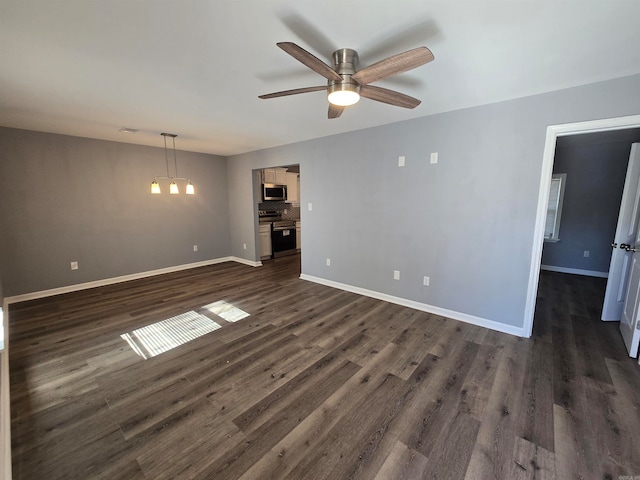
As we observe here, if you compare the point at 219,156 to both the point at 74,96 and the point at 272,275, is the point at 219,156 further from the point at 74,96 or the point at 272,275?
the point at 74,96

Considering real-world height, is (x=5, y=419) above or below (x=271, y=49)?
below

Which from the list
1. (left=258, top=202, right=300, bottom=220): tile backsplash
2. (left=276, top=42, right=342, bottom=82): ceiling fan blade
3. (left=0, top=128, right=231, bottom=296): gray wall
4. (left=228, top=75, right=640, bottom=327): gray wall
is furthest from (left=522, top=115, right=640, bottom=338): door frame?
(left=0, top=128, right=231, bottom=296): gray wall

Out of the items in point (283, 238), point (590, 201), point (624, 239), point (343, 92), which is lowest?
point (283, 238)

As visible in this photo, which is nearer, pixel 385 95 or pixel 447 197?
pixel 385 95

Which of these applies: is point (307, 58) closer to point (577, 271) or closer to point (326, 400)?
point (326, 400)

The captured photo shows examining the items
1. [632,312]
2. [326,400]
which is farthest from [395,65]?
[632,312]

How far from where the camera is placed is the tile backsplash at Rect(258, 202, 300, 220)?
21.4 feet

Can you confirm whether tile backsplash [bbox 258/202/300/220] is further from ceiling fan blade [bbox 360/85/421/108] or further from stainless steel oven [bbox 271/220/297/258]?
ceiling fan blade [bbox 360/85/421/108]

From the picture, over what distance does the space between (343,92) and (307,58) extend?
40cm

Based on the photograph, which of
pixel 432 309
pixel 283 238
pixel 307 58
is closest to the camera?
pixel 307 58

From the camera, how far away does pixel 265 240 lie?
19.6 feet

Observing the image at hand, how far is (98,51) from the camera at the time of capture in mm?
1691

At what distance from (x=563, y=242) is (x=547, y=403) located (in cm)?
457

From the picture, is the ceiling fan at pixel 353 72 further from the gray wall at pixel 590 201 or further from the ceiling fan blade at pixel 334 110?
the gray wall at pixel 590 201
